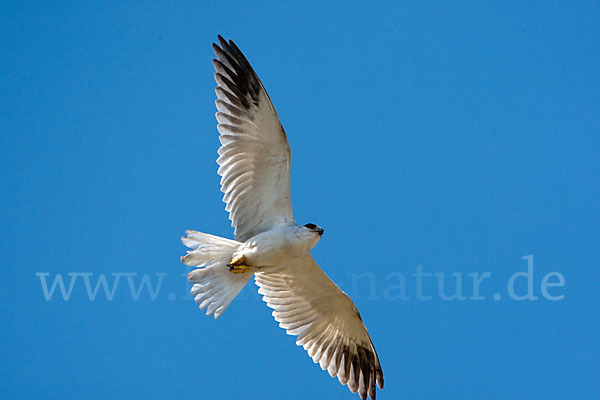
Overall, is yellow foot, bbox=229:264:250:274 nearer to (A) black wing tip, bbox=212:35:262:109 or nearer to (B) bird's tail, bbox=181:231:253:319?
(B) bird's tail, bbox=181:231:253:319

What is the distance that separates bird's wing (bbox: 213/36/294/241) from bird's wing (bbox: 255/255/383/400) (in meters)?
0.83

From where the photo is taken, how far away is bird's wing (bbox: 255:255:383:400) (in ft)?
26.1

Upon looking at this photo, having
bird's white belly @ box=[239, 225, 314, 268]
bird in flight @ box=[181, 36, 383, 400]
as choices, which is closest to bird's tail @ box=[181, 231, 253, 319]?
bird in flight @ box=[181, 36, 383, 400]

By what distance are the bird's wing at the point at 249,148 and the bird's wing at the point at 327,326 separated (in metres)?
0.83

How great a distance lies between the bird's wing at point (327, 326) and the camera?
7.95 m

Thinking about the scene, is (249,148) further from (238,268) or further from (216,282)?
(216,282)

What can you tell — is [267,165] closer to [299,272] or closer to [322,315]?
[299,272]

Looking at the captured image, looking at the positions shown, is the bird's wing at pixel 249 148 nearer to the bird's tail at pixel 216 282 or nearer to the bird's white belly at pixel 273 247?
the bird's white belly at pixel 273 247

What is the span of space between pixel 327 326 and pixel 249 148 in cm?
225

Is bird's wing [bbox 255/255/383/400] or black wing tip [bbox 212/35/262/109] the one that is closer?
black wing tip [bbox 212/35/262/109]

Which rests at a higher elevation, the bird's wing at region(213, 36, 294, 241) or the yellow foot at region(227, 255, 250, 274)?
the bird's wing at region(213, 36, 294, 241)

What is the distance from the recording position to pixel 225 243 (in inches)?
280

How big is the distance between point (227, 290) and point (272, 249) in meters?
0.60

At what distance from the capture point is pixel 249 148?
728cm
